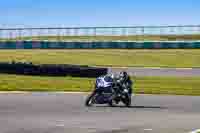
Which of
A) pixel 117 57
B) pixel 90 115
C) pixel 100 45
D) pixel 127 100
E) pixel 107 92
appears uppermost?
pixel 100 45

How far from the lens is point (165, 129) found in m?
12.5

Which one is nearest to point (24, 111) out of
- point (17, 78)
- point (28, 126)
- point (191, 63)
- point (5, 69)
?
point (28, 126)

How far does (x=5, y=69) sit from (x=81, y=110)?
1539cm

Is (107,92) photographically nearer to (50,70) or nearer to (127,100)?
(127,100)

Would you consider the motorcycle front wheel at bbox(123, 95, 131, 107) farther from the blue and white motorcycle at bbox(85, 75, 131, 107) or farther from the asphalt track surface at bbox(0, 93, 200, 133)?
the asphalt track surface at bbox(0, 93, 200, 133)

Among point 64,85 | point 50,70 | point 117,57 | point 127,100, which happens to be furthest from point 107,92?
point 117,57

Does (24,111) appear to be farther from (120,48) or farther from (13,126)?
(120,48)

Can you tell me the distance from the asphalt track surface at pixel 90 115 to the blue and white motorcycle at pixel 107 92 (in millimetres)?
274

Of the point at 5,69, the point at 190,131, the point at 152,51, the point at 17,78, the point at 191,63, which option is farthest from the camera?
the point at 152,51

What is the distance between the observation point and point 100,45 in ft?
201

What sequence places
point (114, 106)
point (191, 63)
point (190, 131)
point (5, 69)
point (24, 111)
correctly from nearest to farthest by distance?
point (190, 131), point (24, 111), point (114, 106), point (5, 69), point (191, 63)

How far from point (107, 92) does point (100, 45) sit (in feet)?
146

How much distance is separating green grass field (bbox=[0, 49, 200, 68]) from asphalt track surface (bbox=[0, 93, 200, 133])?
27.6 metres

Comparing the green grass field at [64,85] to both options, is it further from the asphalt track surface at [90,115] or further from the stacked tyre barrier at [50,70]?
the asphalt track surface at [90,115]
